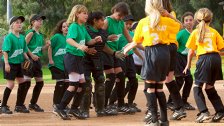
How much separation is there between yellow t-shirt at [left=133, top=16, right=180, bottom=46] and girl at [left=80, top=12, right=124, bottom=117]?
186 centimetres

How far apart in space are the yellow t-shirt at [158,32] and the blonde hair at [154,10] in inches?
3.8

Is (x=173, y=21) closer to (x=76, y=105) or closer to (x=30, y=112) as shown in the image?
(x=76, y=105)

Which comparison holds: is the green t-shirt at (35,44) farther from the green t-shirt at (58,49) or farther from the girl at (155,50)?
the girl at (155,50)

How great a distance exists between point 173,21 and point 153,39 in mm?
435

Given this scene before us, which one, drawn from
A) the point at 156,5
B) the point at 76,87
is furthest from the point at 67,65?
the point at 156,5

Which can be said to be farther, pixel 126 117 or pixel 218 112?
pixel 126 117

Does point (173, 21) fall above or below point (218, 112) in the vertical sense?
above

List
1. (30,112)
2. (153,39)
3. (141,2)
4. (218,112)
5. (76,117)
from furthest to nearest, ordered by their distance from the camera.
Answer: (141,2) → (30,112) → (76,117) → (218,112) → (153,39)

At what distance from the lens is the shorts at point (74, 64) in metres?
10.5

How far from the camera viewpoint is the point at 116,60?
11570mm

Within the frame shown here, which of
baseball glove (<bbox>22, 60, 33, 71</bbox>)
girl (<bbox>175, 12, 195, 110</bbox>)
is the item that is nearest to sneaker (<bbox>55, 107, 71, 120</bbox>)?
baseball glove (<bbox>22, 60, 33, 71</bbox>)

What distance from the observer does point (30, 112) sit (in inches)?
484

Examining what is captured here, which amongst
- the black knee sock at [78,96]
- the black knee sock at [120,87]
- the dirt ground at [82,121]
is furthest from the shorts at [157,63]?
the black knee sock at [120,87]

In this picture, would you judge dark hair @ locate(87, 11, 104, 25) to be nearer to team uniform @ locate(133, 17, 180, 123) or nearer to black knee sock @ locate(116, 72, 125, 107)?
black knee sock @ locate(116, 72, 125, 107)
